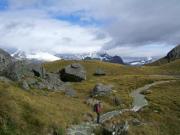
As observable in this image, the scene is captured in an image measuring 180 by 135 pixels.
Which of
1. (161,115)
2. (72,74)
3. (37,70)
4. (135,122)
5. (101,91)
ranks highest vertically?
(37,70)

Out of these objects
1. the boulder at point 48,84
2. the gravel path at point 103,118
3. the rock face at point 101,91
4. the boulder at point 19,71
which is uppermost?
the boulder at point 19,71

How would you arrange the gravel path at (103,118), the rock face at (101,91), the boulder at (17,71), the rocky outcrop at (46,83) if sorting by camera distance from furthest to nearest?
the rock face at (101,91) < the rocky outcrop at (46,83) < the boulder at (17,71) < the gravel path at (103,118)

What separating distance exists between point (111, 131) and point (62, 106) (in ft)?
36.4

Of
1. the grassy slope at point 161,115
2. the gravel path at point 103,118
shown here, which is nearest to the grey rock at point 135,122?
the grassy slope at point 161,115

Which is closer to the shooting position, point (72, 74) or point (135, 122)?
point (135, 122)

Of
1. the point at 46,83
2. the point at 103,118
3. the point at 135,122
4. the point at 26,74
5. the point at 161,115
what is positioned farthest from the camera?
the point at 46,83

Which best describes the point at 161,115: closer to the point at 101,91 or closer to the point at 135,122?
the point at 135,122

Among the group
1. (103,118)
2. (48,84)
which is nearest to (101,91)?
(48,84)

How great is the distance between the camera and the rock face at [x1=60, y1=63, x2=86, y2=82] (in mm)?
110562

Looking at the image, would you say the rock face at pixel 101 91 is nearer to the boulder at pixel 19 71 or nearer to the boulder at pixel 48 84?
the boulder at pixel 48 84

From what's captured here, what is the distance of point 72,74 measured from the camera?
365 feet

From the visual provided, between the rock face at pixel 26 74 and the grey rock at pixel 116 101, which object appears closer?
the rock face at pixel 26 74

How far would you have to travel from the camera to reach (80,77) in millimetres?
113312

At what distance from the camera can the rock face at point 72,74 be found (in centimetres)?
11056
